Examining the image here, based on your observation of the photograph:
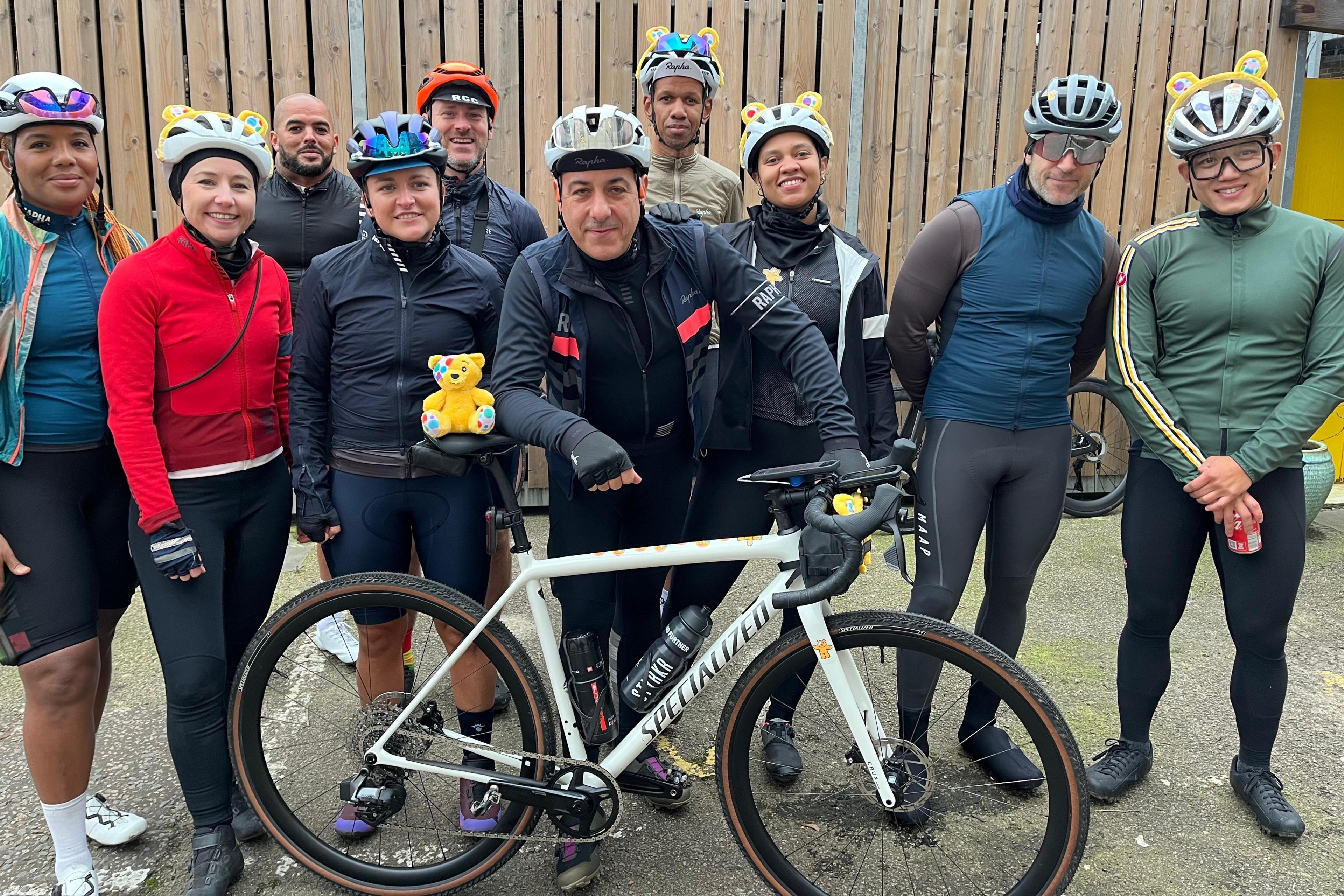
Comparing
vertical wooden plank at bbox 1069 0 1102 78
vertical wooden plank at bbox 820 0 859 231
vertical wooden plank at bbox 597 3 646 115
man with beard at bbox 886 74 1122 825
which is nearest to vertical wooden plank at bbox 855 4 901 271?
vertical wooden plank at bbox 820 0 859 231

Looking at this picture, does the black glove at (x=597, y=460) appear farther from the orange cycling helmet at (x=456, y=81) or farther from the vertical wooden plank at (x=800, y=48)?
the vertical wooden plank at (x=800, y=48)

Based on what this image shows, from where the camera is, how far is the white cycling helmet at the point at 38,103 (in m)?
2.40

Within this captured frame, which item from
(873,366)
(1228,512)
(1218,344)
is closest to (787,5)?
(873,366)

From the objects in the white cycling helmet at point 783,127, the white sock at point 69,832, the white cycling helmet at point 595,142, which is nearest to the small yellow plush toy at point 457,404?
the white cycling helmet at point 595,142

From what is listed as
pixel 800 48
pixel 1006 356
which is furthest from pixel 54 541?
pixel 800 48

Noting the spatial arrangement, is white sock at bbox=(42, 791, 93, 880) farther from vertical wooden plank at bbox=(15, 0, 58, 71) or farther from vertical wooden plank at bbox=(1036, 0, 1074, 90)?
vertical wooden plank at bbox=(1036, 0, 1074, 90)

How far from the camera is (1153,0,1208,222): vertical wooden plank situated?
614 cm

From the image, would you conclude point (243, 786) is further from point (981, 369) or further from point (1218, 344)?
point (1218, 344)

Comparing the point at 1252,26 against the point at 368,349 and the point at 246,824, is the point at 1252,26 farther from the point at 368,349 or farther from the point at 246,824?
the point at 246,824

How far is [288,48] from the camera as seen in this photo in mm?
5465

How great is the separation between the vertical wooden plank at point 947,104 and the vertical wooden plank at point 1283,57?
2.09m

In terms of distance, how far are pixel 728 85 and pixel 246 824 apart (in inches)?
189

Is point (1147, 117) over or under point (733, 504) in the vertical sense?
over

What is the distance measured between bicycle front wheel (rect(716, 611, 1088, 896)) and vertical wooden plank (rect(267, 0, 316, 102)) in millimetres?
4612
